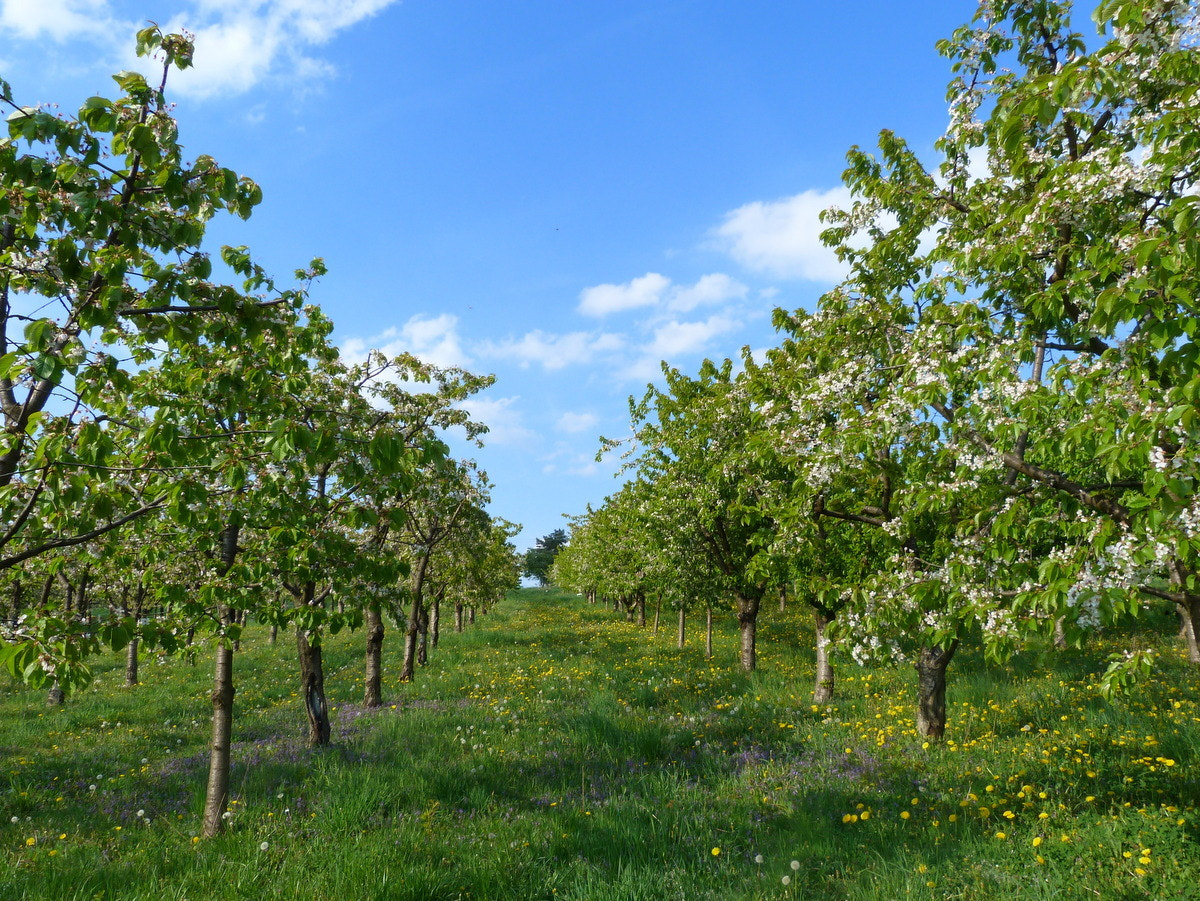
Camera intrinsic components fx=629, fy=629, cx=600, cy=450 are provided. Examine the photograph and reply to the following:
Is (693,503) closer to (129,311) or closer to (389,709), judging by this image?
(389,709)

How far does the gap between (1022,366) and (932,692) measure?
6837mm

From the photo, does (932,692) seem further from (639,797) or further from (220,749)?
(220,749)

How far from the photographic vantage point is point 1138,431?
4594 millimetres

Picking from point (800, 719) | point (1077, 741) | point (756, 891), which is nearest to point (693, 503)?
point (800, 719)

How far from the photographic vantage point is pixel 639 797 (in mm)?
9219

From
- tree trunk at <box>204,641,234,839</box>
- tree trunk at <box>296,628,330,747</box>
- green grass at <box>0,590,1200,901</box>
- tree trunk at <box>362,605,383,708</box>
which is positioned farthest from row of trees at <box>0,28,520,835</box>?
tree trunk at <box>362,605,383,708</box>

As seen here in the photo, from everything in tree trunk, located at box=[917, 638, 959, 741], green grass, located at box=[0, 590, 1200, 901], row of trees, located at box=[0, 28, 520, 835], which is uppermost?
row of trees, located at box=[0, 28, 520, 835]

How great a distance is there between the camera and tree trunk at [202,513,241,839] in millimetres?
8578

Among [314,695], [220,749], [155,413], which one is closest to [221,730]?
[220,749]

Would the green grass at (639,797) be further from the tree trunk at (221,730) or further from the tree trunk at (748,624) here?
the tree trunk at (748,624)

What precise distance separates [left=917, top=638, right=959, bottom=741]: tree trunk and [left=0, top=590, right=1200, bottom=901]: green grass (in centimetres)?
38

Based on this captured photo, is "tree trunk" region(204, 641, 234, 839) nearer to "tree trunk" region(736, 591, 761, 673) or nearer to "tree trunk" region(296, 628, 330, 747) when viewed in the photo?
"tree trunk" region(296, 628, 330, 747)

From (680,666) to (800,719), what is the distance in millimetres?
8022

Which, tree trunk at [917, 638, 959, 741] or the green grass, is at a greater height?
tree trunk at [917, 638, 959, 741]
